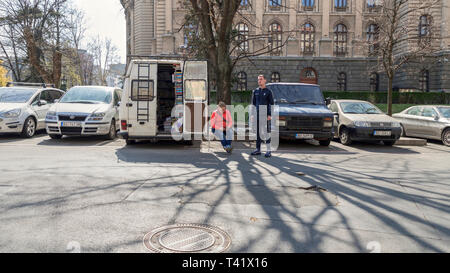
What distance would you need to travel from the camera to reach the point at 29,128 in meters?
12.4

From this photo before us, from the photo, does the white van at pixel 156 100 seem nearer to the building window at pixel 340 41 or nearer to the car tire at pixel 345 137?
the car tire at pixel 345 137

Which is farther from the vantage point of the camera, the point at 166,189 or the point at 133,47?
the point at 133,47

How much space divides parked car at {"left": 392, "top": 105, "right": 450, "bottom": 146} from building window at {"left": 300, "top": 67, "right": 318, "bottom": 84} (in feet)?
81.1

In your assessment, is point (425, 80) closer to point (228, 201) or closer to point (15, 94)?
point (15, 94)

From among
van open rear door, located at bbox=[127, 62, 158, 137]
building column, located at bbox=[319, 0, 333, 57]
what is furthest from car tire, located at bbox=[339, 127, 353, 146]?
building column, located at bbox=[319, 0, 333, 57]

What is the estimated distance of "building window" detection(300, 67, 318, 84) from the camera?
129 feet

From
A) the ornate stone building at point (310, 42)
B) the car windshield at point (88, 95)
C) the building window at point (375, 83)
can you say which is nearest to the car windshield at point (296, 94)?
the car windshield at point (88, 95)

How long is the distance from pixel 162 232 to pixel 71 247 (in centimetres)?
89

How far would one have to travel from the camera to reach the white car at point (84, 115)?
1129cm

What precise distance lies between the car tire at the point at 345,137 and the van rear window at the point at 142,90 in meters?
6.43

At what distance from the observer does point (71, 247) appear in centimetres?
344
